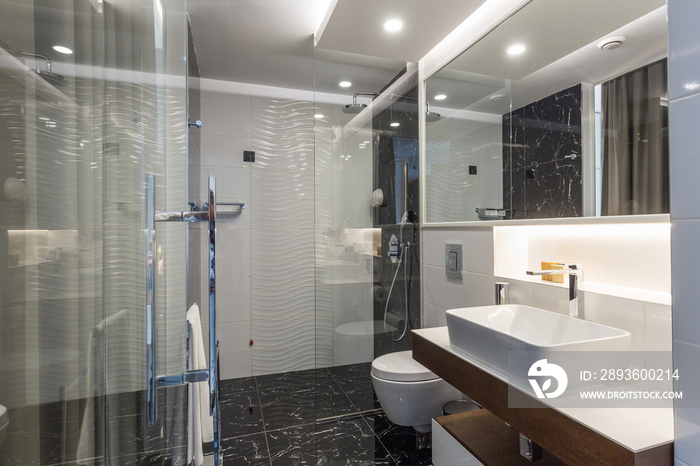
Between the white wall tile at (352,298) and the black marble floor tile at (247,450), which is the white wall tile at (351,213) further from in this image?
the black marble floor tile at (247,450)

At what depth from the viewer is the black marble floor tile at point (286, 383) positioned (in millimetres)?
2921

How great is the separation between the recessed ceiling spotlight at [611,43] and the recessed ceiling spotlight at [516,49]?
1.48 feet

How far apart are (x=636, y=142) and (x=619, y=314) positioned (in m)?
0.60

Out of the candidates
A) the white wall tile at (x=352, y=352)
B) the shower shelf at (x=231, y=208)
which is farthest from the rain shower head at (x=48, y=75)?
the shower shelf at (x=231, y=208)

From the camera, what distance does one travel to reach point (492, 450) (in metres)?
1.36

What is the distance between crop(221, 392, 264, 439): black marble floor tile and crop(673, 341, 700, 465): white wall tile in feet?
7.21

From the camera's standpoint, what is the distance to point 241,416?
8.27 feet

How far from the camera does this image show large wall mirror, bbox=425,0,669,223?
118 cm

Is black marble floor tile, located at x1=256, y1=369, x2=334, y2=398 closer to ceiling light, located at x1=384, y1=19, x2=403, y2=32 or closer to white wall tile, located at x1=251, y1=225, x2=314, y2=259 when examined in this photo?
white wall tile, located at x1=251, y1=225, x2=314, y2=259

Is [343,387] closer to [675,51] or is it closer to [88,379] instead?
[88,379]

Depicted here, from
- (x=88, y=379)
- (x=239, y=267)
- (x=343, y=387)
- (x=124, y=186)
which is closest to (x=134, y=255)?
(x=124, y=186)

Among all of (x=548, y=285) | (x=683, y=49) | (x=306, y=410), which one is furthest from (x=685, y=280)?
(x=306, y=410)

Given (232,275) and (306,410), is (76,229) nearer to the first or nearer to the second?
(306,410)

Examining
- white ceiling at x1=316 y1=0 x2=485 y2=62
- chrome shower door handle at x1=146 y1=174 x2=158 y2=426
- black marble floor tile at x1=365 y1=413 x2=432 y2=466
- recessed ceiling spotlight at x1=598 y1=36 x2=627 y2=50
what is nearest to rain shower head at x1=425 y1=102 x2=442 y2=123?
white ceiling at x1=316 y1=0 x2=485 y2=62
